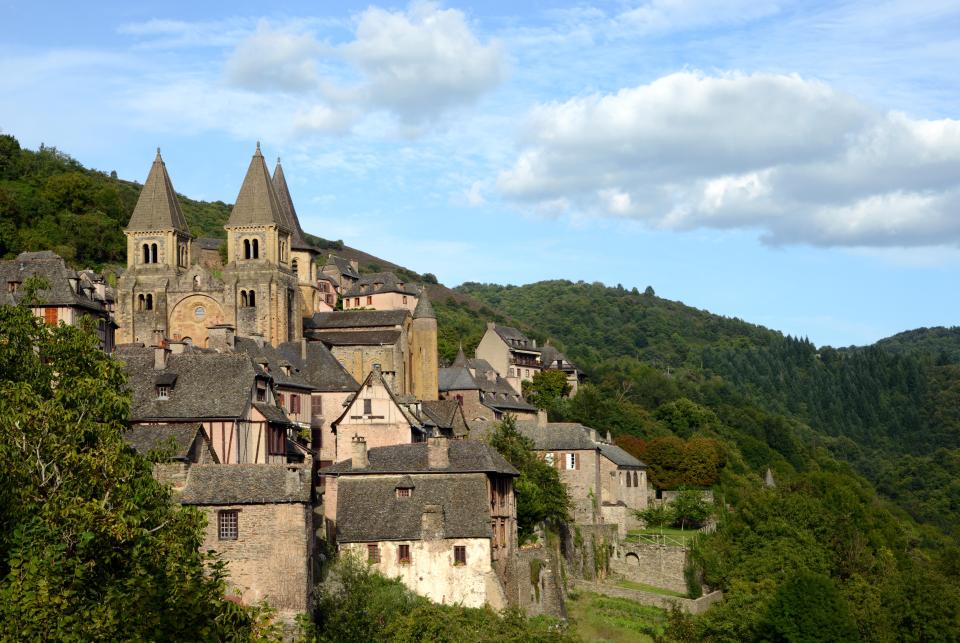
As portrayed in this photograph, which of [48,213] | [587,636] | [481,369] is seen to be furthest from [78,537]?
[48,213]

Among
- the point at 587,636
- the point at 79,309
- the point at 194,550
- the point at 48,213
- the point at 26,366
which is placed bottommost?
the point at 587,636

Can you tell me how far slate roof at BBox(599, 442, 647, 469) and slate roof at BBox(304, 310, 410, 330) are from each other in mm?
17238

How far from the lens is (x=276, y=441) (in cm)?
5747

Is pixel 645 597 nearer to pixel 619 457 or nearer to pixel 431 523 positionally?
pixel 619 457

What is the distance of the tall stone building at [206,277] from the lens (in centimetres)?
8181

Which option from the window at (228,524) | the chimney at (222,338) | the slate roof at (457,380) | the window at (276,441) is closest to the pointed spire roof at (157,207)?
the chimney at (222,338)

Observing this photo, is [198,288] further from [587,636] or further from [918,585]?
[918,585]

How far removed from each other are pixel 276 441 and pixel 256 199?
3311 centimetres

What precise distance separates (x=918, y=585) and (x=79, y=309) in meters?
51.4

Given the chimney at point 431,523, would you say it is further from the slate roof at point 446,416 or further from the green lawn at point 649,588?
the green lawn at point 649,588

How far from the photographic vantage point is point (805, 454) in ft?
490

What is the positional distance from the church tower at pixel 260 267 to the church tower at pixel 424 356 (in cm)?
928

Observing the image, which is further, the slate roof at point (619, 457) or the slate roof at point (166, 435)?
the slate roof at point (619, 457)

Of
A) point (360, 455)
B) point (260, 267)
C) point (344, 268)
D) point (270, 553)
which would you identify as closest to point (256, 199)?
point (260, 267)
